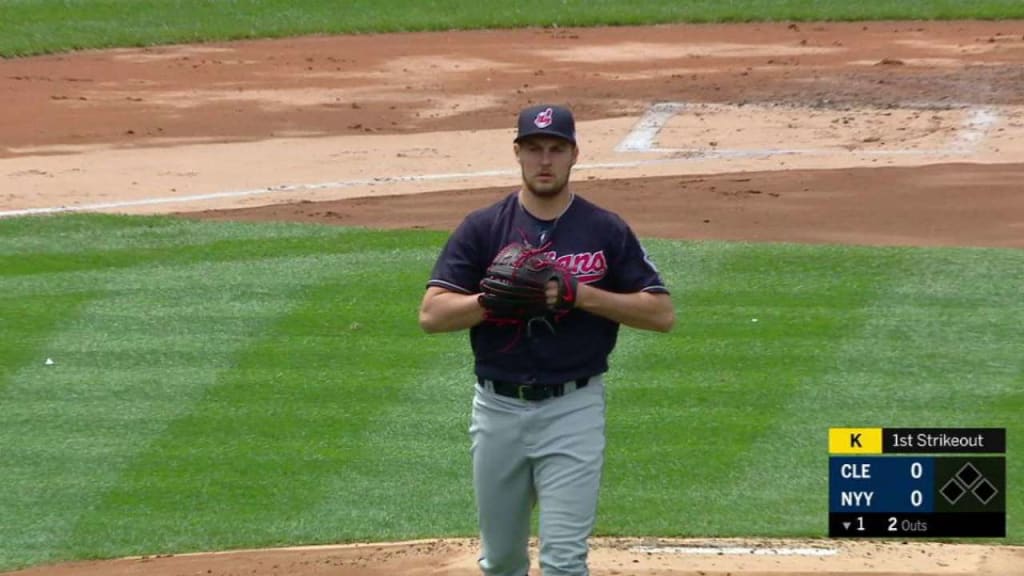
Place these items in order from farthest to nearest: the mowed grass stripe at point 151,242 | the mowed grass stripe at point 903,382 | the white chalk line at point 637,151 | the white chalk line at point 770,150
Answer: the white chalk line at point 770,150, the white chalk line at point 637,151, the mowed grass stripe at point 151,242, the mowed grass stripe at point 903,382

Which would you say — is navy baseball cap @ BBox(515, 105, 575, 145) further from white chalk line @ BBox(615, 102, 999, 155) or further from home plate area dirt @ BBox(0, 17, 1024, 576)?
white chalk line @ BBox(615, 102, 999, 155)

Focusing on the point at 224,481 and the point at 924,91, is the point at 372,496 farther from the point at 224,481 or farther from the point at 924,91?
the point at 924,91

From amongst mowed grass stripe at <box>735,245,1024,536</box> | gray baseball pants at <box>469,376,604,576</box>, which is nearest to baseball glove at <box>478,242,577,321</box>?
gray baseball pants at <box>469,376,604,576</box>

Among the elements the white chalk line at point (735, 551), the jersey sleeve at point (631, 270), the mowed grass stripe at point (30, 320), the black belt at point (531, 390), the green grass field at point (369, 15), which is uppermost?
the green grass field at point (369, 15)

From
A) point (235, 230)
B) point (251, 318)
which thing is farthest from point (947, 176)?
point (251, 318)

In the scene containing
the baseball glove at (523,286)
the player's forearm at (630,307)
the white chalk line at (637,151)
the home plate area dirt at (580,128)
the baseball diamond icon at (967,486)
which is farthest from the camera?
the white chalk line at (637,151)

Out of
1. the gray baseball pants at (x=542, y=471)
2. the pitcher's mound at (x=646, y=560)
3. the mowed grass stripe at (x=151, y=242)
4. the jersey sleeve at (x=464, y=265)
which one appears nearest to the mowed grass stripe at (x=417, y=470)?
the pitcher's mound at (x=646, y=560)

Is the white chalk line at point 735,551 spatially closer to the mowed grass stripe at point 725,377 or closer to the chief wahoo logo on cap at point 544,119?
the mowed grass stripe at point 725,377
